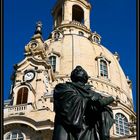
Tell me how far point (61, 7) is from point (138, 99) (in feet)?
171

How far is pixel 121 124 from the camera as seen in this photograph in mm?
38750

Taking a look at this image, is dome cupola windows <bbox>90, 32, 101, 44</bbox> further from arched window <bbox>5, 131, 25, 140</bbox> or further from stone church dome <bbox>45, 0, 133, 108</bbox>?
arched window <bbox>5, 131, 25, 140</bbox>

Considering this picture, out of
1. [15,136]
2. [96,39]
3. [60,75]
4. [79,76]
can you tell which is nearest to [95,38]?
[96,39]

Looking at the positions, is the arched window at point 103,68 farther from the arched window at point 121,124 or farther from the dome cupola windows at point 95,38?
the arched window at point 121,124

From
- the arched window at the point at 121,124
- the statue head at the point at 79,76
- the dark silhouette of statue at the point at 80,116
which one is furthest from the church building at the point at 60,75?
the dark silhouette of statue at the point at 80,116

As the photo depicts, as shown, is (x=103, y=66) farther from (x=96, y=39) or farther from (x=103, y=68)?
(x=96, y=39)

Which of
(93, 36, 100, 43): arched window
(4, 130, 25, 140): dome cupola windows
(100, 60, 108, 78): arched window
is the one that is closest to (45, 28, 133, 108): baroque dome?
(100, 60, 108, 78): arched window

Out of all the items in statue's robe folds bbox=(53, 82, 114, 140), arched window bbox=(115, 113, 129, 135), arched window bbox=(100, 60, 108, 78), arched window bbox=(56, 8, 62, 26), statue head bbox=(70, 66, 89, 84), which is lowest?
statue's robe folds bbox=(53, 82, 114, 140)

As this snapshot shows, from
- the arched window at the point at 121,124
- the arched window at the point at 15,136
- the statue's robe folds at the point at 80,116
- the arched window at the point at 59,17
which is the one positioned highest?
the arched window at the point at 59,17

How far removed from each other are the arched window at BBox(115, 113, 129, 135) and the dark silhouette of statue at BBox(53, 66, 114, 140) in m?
32.5

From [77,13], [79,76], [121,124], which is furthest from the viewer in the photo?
[77,13]

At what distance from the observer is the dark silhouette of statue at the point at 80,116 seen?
18.0 ft

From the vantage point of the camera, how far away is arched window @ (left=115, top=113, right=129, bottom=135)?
124 feet

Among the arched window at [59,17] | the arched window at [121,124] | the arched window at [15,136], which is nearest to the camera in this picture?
the arched window at [15,136]
